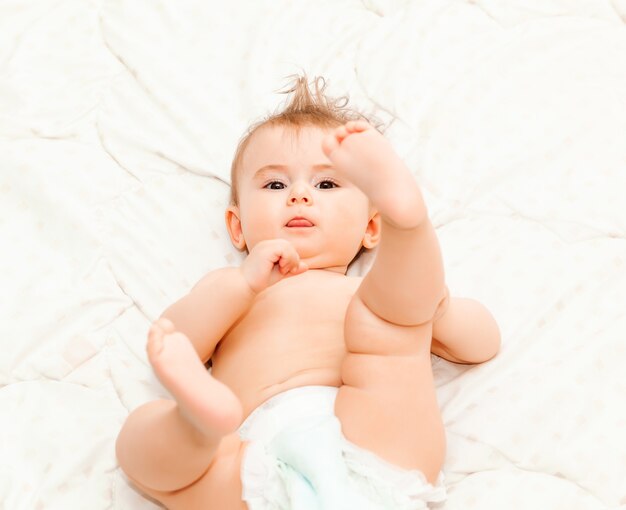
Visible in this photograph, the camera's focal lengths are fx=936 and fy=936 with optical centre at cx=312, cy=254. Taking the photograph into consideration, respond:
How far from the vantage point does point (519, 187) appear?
5.02 feet

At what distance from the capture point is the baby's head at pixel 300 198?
1.38 meters

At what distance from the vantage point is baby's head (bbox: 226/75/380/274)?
138 cm

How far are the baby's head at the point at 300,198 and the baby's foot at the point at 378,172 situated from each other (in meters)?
0.28

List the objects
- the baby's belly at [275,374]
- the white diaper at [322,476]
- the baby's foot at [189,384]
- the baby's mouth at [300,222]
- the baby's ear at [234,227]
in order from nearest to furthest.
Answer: the baby's foot at [189,384], the white diaper at [322,476], the baby's belly at [275,374], the baby's mouth at [300,222], the baby's ear at [234,227]

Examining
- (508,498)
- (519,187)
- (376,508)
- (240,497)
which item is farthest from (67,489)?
(519,187)

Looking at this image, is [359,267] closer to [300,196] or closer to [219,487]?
[300,196]

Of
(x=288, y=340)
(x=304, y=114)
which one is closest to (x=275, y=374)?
(x=288, y=340)

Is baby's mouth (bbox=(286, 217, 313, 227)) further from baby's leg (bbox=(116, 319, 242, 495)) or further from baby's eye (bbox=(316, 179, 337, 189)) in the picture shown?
baby's leg (bbox=(116, 319, 242, 495))

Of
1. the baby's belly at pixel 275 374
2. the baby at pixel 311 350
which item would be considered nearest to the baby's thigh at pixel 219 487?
the baby at pixel 311 350

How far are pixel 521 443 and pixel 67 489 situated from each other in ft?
1.96

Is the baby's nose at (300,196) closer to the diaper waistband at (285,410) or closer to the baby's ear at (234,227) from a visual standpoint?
the baby's ear at (234,227)

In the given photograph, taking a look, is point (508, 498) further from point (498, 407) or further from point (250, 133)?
point (250, 133)

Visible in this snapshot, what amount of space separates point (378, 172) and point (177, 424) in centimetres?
36

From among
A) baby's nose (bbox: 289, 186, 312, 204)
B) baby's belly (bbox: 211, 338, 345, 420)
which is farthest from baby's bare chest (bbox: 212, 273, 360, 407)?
baby's nose (bbox: 289, 186, 312, 204)
